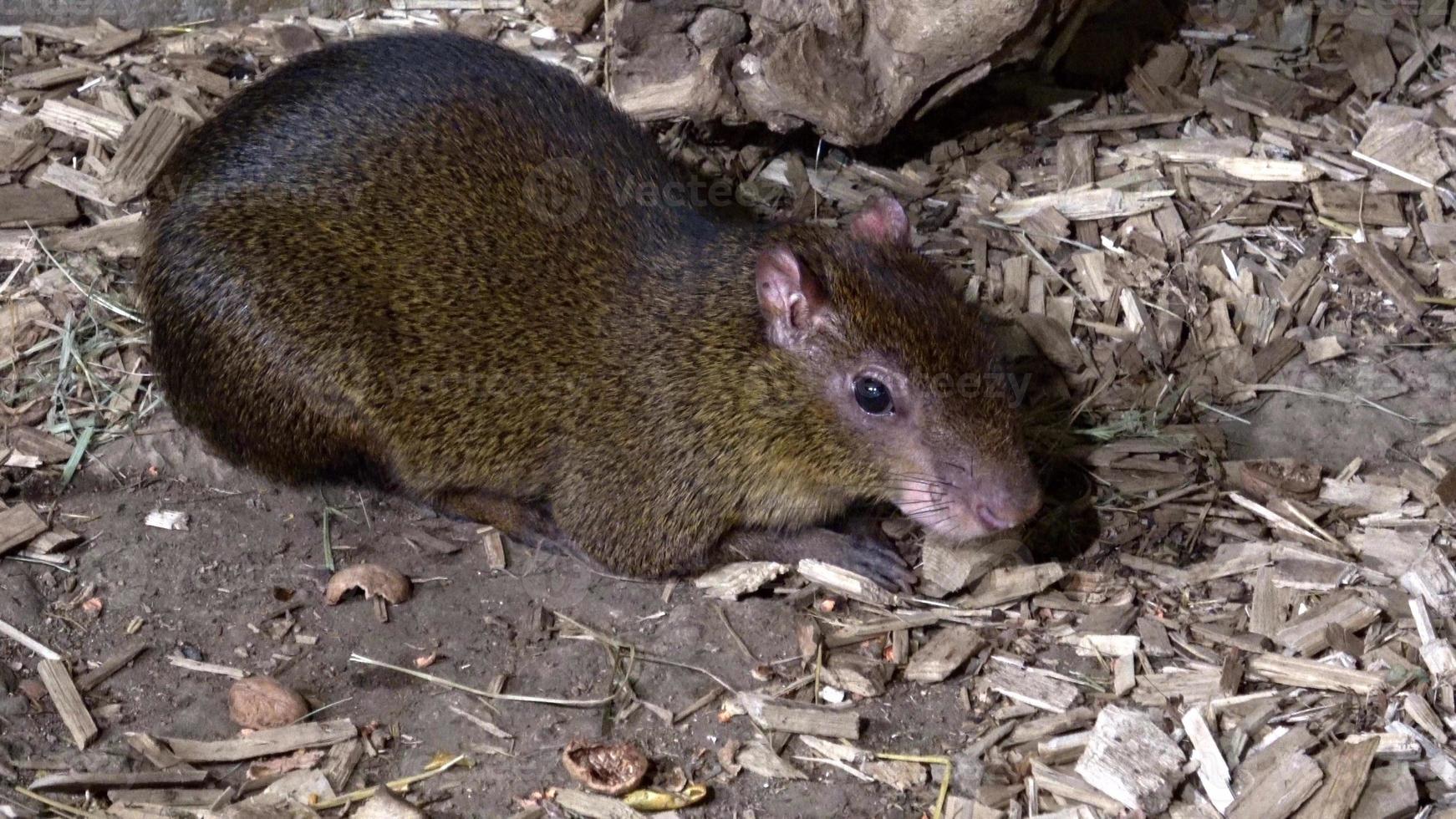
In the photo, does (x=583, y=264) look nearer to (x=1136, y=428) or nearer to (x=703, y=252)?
(x=703, y=252)

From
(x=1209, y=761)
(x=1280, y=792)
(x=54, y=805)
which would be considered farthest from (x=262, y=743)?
(x=1280, y=792)

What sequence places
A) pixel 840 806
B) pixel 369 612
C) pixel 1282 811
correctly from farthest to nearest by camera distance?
1. pixel 369 612
2. pixel 840 806
3. pixel 1282 811

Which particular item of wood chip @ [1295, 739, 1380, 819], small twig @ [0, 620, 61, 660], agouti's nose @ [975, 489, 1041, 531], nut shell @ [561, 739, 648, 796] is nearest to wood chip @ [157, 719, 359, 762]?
small twig @ [0, 620, 61, 660]

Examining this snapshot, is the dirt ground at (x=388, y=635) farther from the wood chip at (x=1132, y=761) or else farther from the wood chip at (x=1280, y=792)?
the wood chip at (x=1280, y=792)

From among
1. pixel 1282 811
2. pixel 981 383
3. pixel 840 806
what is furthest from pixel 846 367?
pixel 1282 811

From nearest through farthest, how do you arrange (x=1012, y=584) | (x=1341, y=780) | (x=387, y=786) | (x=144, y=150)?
(x=1341, y=780) < (x=387, y=786) < (x=1012, y=584) < (x=144, y=150)

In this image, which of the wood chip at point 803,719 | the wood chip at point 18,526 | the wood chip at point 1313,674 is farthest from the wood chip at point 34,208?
the wood chip at point 1313,674

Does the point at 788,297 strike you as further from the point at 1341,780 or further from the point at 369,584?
the point at 1341,780
